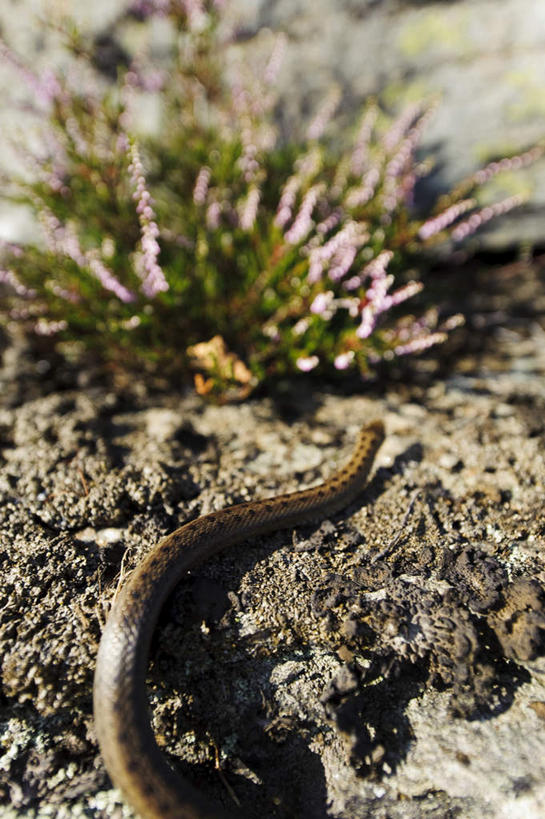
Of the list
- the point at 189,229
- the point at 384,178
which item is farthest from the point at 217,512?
the point at 384,178

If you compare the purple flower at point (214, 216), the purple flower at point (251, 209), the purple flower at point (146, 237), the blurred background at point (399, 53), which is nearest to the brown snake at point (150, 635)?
the purple flower at point (146, 237)

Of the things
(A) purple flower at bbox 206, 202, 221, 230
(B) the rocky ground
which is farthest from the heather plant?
(B) the rocky ground

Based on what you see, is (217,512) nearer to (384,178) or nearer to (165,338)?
(165,338)

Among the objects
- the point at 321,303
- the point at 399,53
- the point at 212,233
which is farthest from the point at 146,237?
the point at 399,53

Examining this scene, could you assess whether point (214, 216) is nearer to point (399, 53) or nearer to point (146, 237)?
point (146, 237)

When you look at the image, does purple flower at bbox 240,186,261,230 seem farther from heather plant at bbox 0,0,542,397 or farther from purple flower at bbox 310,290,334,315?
purple flower at bbox 310,290,334,315
